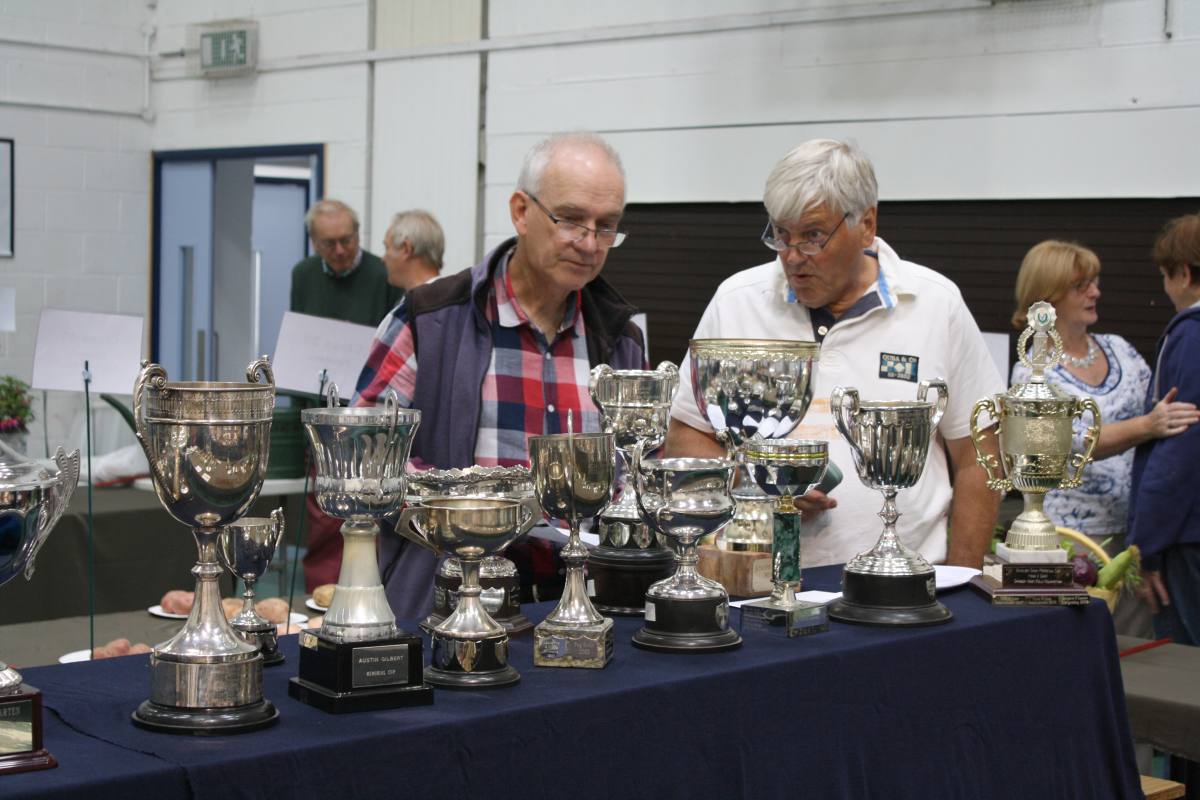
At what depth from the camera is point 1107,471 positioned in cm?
386

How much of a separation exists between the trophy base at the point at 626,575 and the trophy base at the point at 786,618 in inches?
5.1

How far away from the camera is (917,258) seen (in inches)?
212

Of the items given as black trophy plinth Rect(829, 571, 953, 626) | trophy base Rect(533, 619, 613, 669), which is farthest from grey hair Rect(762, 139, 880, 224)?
trophy base Rect(533, 619, 613, 669)

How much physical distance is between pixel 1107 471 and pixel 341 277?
11.5ft

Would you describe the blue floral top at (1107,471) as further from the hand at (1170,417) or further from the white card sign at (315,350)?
the white card sign at (315,350)

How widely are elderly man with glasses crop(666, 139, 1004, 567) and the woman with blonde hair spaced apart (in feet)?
4.06

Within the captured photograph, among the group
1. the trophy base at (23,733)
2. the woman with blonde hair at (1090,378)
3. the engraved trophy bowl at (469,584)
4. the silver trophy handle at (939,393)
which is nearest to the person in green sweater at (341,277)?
the woman with blonde hair at (1090,378)

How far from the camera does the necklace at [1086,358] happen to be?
12.6 feet

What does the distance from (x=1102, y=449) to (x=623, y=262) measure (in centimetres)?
297

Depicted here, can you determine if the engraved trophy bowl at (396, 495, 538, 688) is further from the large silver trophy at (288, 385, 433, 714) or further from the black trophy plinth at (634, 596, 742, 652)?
the black trophy plinth at (634, 596, 742, 652)

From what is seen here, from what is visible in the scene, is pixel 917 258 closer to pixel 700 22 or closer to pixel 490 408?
pixel 700 22

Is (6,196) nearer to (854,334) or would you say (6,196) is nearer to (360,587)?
(854,334)

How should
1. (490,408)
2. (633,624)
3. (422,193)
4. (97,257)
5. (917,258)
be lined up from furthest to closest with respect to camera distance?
(97,257)
(422,193)
(917,258)
(490,408)
(633,624)

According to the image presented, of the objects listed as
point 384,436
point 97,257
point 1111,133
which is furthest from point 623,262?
point 384,436
